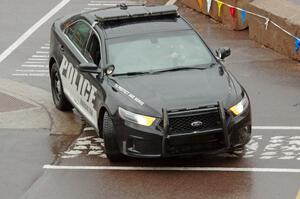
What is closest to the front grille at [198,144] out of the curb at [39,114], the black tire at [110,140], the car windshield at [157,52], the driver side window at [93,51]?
A: the black tire at [110,140]

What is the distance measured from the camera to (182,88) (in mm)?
11633

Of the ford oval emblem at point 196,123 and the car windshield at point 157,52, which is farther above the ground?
the car windshield at point 157,52

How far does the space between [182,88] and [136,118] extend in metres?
0.80

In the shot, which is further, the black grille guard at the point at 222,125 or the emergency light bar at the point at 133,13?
the emergency light bar at the point at 133,13

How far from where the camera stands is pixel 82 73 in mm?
13117

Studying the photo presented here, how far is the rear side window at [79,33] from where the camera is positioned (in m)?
13.5

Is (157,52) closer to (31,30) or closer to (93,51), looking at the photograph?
(93,51)

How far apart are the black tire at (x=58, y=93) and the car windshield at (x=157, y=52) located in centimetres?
196

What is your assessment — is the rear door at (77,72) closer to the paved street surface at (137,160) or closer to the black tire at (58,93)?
the black tire at (58,93)

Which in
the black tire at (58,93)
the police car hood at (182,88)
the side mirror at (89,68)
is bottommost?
the black tire at (58,93)

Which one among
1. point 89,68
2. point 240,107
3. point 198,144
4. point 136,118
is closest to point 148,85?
point 136,118

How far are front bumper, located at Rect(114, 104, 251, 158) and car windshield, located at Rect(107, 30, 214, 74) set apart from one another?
1316 millimetres

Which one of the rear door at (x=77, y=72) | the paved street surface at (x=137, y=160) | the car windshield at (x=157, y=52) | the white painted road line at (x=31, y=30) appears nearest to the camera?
the paved street surface at (x=137, y=160)

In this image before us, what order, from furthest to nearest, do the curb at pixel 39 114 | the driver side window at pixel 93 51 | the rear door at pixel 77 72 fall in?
the curb at pixel 39 114, the driver side window at pixel 93 51, the rear door at pixel 77 72
